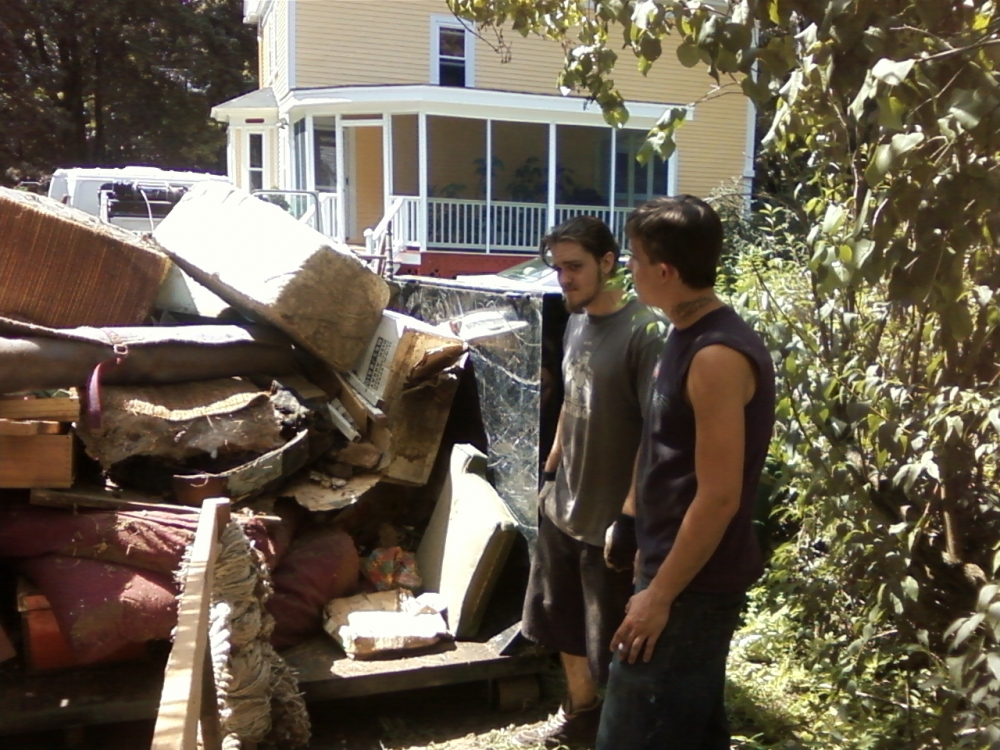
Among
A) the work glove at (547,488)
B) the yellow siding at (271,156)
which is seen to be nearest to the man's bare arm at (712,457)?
the work glove at (547,488)

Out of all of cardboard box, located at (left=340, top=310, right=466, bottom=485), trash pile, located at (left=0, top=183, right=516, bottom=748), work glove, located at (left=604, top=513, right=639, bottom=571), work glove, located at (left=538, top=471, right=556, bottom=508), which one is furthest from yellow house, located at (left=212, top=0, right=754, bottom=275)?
work glove, located at (left=604, top=513, right=639, bottom=571)

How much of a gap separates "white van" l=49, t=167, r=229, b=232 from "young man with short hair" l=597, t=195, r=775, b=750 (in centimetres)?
994

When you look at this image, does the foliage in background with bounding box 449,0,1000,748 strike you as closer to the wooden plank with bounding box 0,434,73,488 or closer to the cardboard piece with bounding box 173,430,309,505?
the cardboard piece with bounding box 173,430,309,505

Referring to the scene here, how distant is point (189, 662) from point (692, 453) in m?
1.08

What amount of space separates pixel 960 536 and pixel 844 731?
27.0 inches

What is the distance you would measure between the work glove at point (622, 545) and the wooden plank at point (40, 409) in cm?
199

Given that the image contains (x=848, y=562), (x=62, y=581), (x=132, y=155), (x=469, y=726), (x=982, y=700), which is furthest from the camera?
(x=132, y=155)

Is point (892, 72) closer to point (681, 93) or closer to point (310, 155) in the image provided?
point (310, 155)

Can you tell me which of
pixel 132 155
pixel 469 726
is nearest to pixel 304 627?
pixel 469 726

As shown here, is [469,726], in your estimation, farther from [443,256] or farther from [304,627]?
[443,256]

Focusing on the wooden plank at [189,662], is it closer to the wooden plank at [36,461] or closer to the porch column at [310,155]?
the wooden plank at [36,461]

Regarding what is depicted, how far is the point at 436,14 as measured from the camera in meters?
19.0

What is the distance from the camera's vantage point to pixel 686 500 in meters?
2.10

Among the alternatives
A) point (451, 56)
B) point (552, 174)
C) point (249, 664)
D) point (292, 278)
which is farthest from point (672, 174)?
point (249, 664)
